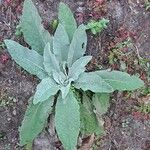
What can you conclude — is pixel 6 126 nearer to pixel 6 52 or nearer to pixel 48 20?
pixel 6 52

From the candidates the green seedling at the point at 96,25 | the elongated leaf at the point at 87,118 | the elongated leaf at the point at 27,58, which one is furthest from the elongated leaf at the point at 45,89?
the green seedling at the point at 96,25

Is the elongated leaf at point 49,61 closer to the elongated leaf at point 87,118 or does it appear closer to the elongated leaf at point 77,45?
the elongated leaf at point 77,45

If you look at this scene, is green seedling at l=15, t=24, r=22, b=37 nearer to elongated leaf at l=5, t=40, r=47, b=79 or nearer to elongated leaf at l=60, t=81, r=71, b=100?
elongated leaf at l=5, t=40, r=47, b=79

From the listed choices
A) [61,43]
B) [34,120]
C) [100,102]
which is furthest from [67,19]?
[34,120]

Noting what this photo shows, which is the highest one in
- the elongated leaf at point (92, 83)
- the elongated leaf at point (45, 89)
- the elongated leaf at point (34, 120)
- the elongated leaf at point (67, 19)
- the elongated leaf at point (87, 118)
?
the elongated leaf at point (67, 19)

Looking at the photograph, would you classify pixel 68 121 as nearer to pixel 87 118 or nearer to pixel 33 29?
pixel 87 118

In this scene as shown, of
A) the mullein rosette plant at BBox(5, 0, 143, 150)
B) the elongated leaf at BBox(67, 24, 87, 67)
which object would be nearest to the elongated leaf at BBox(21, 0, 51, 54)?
the mullein rosette plant at BBox(5, 0, 143, 150)
